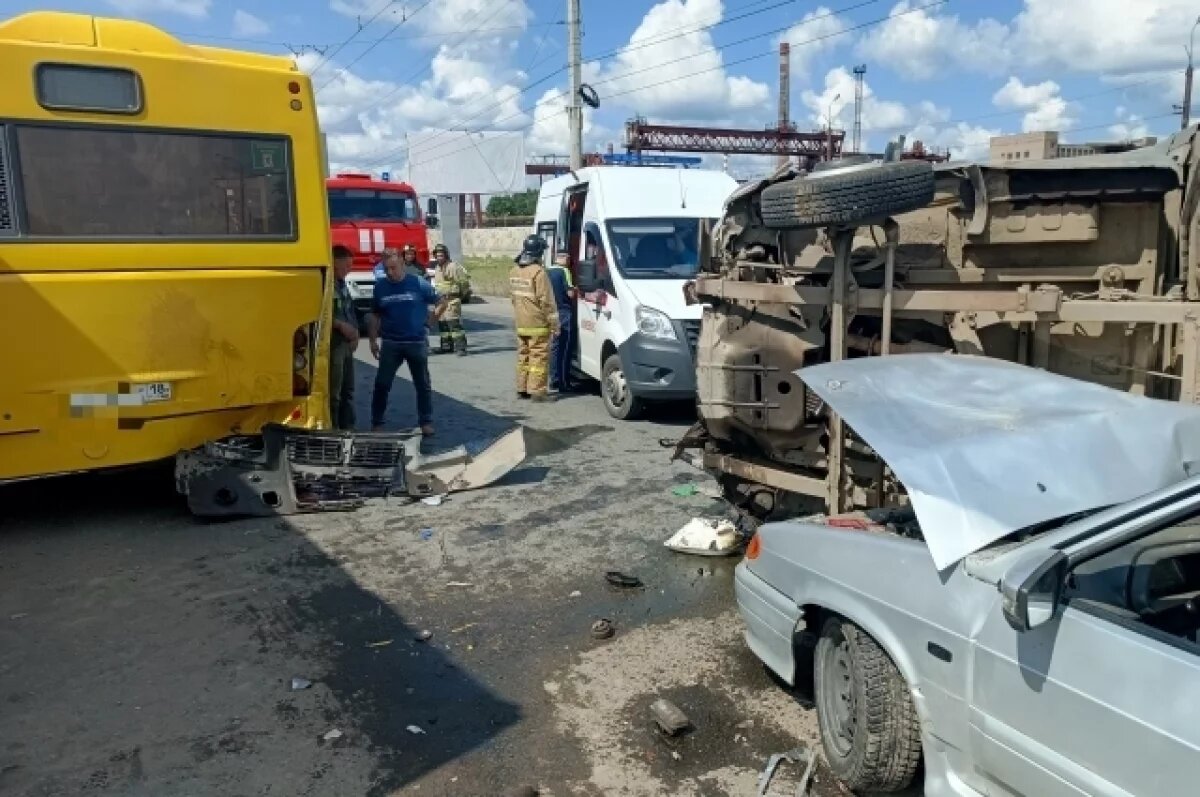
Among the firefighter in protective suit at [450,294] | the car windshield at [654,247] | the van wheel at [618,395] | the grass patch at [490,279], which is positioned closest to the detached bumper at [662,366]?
the van wheel at [618,395]

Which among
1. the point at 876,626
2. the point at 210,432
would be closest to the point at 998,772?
the point at 876,626

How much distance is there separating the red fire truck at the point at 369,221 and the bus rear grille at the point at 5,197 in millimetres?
11164

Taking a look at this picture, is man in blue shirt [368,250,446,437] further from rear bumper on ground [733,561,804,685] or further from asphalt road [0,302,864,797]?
rear bumper on ground [733,561,804,685]

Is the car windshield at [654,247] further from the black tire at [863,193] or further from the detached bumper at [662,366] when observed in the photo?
the black tire at [863,193]

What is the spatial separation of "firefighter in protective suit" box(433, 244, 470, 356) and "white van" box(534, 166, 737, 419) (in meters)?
3.96

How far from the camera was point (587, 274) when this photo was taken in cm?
992

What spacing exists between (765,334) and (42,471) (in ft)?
14.9

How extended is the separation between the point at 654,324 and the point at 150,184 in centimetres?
469

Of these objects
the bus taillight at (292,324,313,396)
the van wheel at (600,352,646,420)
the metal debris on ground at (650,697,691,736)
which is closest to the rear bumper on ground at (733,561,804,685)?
the metal debris on ground at (650,697,691,736)

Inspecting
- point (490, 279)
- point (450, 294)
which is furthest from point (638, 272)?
point (490, 279)

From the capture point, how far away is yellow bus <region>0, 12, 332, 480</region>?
5.43 m

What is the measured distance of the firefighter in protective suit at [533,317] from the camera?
400 inches

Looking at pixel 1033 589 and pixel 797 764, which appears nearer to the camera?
pixel 1033 589

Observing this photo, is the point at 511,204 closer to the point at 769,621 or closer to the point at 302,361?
the point at 302,361
